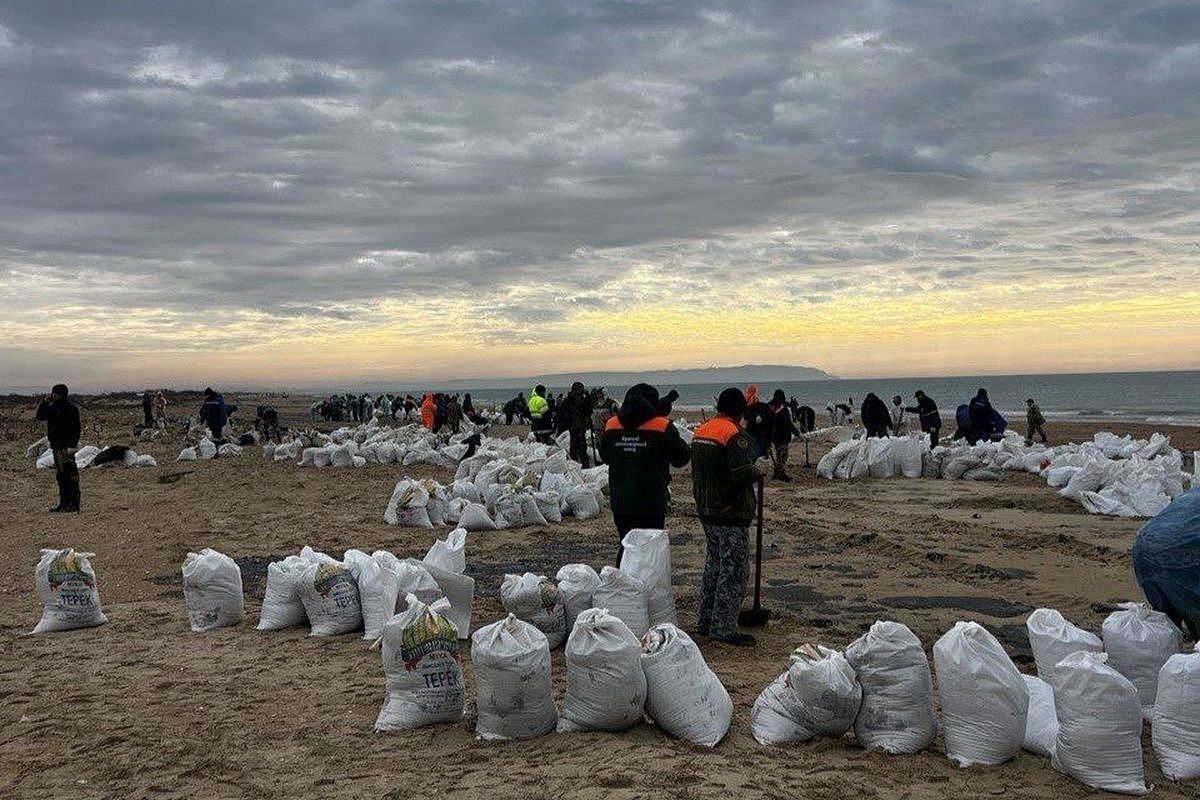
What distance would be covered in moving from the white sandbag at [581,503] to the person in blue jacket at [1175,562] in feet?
21.5

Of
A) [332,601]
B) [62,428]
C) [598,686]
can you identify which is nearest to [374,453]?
[62,428]

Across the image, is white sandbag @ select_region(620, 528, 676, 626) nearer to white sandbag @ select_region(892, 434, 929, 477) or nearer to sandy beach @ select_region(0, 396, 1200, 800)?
sandy beach @ select_region(0, 396, 1200, 800)

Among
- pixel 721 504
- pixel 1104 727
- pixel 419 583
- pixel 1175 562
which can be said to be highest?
pixel 721 504

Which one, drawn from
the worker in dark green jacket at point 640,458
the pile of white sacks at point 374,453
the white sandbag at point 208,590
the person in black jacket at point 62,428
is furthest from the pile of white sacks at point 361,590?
the pile of white sacks at point 374,453

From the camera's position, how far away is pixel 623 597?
495 cm

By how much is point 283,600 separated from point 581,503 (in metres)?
4.93

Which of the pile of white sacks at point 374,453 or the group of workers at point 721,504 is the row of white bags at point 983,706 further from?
the pile of white sacks at point 374,453

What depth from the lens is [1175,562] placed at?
160 inches

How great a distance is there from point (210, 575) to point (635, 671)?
313 centimetres

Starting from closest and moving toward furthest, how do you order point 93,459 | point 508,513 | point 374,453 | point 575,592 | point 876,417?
1. point 575,592
2. point 508,513
3. point 876,417
4. point 93,459
5. point 374,453

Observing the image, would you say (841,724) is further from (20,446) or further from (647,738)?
(20,446)

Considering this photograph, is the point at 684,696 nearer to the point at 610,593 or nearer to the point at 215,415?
the point at 610,593

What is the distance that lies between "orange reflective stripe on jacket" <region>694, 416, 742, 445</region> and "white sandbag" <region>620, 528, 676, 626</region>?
1.86 feet

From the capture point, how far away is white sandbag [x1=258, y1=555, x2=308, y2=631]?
18.6 feet
